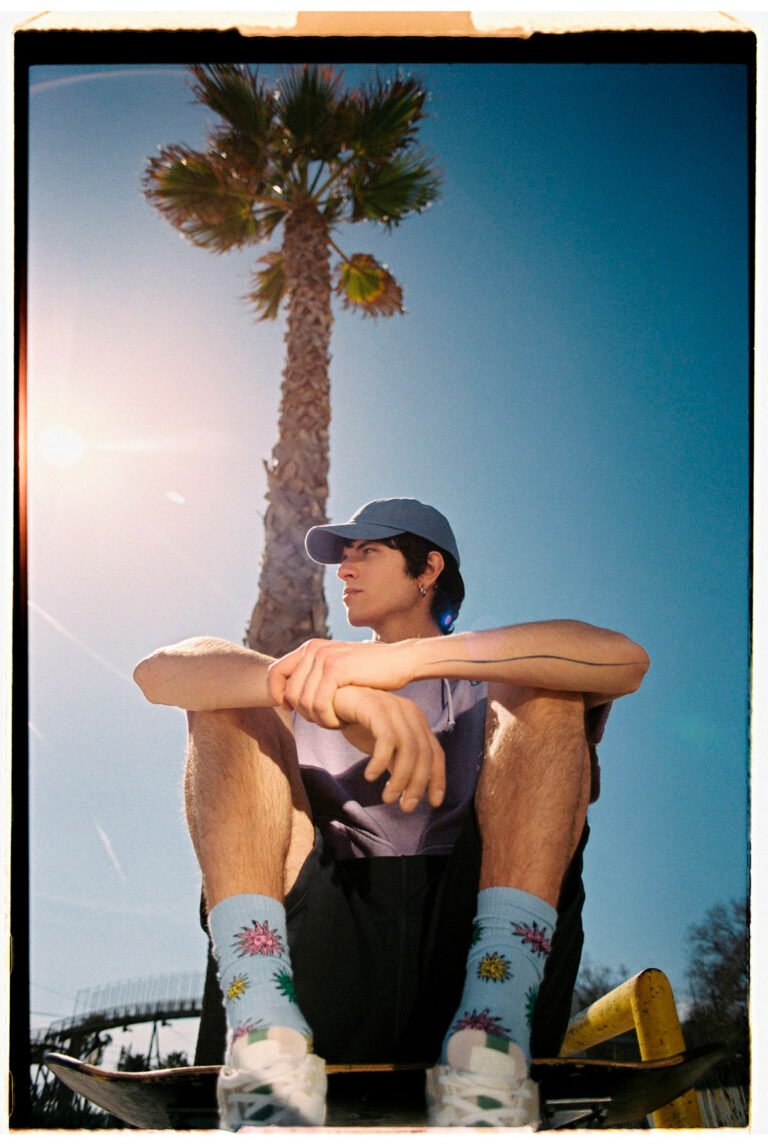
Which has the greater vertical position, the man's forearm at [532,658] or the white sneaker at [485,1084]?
the man's forearm at [532,658]

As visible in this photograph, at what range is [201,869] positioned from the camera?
2.55 metres

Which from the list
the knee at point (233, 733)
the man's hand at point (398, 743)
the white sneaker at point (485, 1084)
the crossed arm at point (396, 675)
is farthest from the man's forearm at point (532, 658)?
the white sneaker at point (485, 1084)

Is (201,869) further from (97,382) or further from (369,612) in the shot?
(97,382)

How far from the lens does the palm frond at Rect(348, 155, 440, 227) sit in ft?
12.8

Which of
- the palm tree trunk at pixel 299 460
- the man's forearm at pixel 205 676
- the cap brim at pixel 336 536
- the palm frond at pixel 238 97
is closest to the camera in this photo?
the man's forearm at pixel 205 676

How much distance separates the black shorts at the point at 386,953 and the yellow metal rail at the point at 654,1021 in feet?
0.86

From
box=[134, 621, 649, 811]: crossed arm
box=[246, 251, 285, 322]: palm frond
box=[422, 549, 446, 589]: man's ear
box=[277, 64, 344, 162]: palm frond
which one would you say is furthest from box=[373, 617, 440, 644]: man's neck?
box=[277, 64, 344, 162]: palm frond

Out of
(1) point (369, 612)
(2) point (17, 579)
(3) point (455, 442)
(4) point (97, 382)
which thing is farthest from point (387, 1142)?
(4) point (97, 382)

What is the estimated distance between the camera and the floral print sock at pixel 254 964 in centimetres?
231

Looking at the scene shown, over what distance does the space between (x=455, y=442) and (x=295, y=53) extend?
1199mm

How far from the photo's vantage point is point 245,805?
2.55 meters

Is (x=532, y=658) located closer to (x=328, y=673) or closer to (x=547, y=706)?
(x=547, y=706)

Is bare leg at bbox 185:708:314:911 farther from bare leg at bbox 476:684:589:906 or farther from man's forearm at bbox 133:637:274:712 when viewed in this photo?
bare leg at bbox 476:684:589:906

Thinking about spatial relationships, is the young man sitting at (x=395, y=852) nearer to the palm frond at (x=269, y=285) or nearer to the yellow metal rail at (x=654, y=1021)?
the yellow metal rail at (x=654, y=1021)
